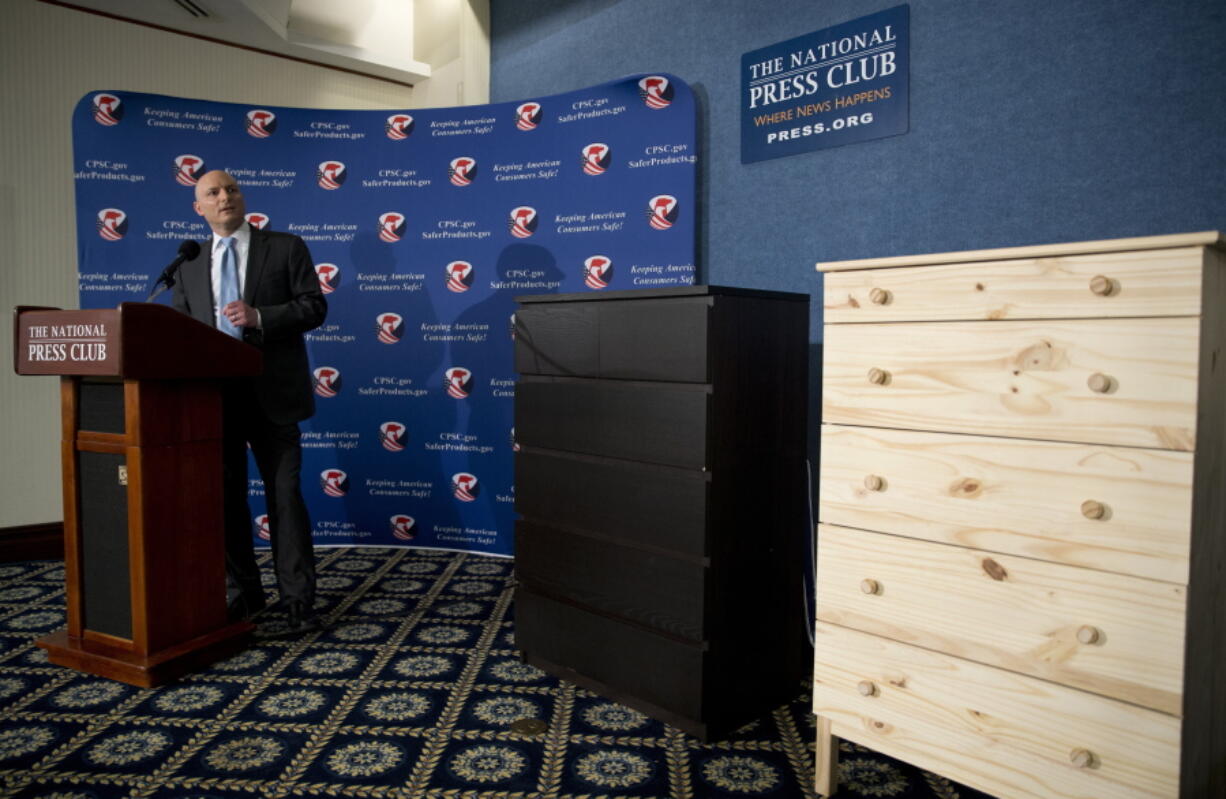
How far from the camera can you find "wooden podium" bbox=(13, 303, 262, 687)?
2.29 metres

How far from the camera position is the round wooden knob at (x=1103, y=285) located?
1.33 m

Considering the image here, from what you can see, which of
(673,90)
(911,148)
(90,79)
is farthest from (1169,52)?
(90,79)

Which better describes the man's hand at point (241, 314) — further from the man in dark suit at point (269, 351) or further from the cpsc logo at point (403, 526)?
the cpsc logo at point (403, 526)

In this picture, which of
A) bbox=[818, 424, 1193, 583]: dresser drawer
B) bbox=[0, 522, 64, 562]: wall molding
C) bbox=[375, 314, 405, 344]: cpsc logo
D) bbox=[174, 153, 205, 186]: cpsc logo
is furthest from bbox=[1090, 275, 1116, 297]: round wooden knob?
bbox=[0, 522, 64, 562]: wall molding

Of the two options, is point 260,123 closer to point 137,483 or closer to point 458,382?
point 458,382

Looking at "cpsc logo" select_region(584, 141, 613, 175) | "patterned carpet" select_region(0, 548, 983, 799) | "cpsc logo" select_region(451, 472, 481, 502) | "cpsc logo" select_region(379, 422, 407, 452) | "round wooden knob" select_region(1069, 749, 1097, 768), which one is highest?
"cpsc logo" select_region(584, 141, 613, 175)

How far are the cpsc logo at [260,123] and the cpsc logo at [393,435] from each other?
5.09 feet

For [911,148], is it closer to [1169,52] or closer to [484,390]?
[1169,52]

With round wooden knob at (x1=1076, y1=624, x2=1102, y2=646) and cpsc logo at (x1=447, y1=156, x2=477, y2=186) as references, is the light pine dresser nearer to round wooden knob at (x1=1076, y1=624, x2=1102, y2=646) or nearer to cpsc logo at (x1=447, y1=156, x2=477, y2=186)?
round wooden knob at (x1=1076, y1=624, x2=1102, y2=646)

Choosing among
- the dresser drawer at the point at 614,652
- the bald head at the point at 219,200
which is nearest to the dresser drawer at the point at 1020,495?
the dresser drawer at the point at 614,652

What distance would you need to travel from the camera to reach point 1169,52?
77.6 inches

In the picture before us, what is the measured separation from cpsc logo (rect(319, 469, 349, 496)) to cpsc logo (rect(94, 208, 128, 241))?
149 centimetres

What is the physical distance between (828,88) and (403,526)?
276 centimetres

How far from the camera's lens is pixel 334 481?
396cm
